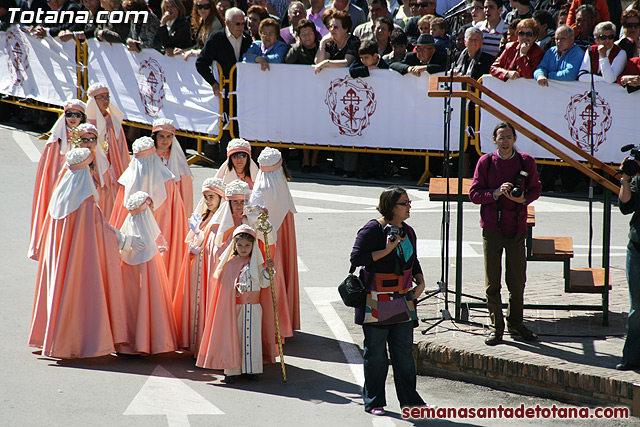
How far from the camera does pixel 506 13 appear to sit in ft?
54.8

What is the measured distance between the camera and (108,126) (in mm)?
10938

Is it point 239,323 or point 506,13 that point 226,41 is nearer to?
point 506,13

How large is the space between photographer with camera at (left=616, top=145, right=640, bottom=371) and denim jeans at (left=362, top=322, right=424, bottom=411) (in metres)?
1.70

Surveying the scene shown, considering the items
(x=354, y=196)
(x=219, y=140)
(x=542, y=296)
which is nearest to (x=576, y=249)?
(x=542, y=296)

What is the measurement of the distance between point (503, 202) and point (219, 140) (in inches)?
354

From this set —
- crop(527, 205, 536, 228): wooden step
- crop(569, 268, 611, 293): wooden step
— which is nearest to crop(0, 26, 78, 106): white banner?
crop(527, 205, 536, 228): wooden step

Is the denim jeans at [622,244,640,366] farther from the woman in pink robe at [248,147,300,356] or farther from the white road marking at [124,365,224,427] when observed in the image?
the white road marking at [124,365,224,427]

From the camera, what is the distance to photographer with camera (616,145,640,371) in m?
7.59

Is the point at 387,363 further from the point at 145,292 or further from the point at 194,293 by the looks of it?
the point at 145,292

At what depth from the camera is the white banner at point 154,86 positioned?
54.9ft

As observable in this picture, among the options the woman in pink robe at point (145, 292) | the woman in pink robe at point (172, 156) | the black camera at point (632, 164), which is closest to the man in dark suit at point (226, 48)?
the woman in pink robe at point (172, 156)

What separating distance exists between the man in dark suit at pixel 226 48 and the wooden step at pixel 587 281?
8.81 metres
